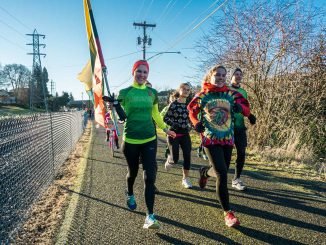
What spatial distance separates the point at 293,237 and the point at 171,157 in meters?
3.00

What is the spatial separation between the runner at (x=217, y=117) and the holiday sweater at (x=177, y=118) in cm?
150

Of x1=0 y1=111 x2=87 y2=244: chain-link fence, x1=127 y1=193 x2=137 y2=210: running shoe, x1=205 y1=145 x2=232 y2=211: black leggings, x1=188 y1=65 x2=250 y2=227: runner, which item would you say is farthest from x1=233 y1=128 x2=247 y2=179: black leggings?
x1=0 y1=111 x2=87 y2=244: chain-link fence

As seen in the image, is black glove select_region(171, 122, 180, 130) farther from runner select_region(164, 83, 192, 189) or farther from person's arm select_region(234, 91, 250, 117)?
person's arm select_region(234, 91, 250, 117)

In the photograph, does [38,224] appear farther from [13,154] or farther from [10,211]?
[13,154]

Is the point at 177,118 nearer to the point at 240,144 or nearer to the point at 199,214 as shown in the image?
the point at 240,144

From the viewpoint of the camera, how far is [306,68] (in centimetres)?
906

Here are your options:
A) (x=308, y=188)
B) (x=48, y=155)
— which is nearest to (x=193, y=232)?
(x=308, y=188)

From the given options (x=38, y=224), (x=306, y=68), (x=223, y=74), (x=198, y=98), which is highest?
(x=306, y=68)

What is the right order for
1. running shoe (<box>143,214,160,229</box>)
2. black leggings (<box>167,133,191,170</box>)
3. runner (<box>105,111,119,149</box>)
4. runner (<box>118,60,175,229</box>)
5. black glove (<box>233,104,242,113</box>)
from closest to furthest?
running shoe (<box>143,214,160,229</box>) < runner (<box>118,60,175,229</box>) < black glove (<box>233,104,242,113</box>) < runner (<box>105,111,119,149</box>) < black leggings (<box>167,133,191,170</box>)

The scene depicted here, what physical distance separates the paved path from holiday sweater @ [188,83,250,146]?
106cm

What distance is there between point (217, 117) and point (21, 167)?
9.28 feet

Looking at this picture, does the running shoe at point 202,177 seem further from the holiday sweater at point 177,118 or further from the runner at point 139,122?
the runner at point 139,122

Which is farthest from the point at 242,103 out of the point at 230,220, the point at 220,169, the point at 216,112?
the point at 230,220

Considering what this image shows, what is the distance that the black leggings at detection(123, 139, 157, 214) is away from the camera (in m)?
3.90
